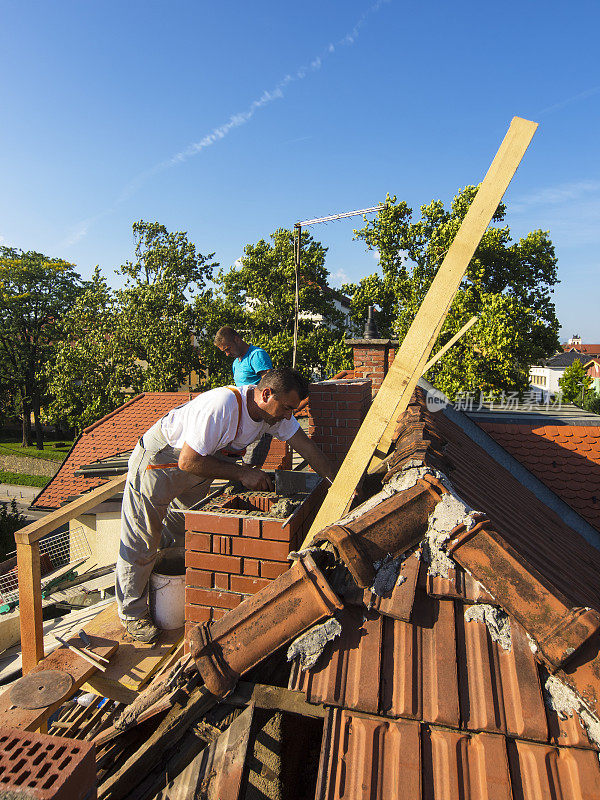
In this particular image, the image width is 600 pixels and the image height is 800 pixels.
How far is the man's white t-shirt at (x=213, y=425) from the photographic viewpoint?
288 cm

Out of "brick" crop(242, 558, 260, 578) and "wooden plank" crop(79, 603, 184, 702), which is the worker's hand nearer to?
"brick" crop(242, 558, 260, 578)

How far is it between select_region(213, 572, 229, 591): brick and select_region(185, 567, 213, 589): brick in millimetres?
32

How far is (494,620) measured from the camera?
5.60 feet

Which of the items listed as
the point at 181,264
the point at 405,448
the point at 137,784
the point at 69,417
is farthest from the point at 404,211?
the point at 137,784

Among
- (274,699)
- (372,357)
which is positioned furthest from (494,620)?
(372,357)

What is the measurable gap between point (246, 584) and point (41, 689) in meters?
1.28

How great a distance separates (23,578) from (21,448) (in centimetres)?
3284

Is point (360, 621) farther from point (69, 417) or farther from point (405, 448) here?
point (69, 417)

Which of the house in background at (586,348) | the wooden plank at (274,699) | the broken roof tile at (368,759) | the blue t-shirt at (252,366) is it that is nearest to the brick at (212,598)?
the wooden plank at (274,699)

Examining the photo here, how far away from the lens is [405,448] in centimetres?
281

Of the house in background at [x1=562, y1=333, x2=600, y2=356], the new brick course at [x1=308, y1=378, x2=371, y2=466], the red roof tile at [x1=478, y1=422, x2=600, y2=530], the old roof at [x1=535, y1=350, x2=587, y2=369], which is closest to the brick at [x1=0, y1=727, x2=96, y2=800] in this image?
the new brick course at [x1=308, y1=378, x2=371, y2=466]

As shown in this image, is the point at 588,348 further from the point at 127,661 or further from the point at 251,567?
the point at 127,661

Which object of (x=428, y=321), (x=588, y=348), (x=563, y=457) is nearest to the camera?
(x=428, y=321)

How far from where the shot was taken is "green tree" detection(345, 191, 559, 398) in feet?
68.4
